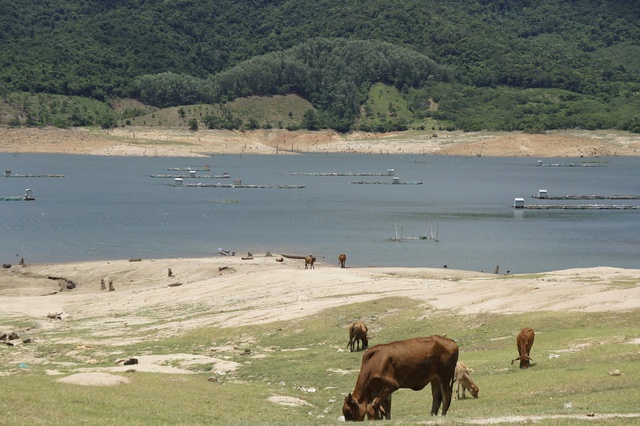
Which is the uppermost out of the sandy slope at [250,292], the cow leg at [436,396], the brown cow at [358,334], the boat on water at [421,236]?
the cow leg at [436,396]

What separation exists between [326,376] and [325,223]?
66.5 metres

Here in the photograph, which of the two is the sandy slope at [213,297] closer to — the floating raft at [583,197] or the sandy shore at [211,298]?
the sandy shore at [211,298]

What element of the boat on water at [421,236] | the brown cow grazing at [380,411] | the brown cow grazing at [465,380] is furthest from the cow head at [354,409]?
the boat on water at [421,236]

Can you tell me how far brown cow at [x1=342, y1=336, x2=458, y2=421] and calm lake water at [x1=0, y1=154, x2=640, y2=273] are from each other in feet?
142

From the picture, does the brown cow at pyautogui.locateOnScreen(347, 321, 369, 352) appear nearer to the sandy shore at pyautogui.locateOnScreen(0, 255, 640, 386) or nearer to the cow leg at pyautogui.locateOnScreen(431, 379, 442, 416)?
the sandy shore at pyautogui.locateOnScreen(0, 255, 640, 386)

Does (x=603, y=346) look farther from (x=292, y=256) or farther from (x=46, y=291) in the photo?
(x=292, y=256)

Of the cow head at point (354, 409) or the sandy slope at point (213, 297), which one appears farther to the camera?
the sandy slope at point (213, 297)

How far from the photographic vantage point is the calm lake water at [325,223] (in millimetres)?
69375

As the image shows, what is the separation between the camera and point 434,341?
18719mm

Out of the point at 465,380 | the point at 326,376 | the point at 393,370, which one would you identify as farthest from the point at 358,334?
the point at 393,370

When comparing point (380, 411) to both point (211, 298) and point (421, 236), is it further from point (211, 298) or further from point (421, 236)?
point (421, 236)

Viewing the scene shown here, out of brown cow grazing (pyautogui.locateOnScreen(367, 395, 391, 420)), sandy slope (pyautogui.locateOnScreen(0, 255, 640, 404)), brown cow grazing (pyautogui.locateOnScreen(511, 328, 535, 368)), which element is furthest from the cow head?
brown cow grazing (pyautogui.locateOnScreen(511, 328, 535, 368))

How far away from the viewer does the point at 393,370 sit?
1853cm

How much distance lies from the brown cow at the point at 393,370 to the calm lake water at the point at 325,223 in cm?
4319
